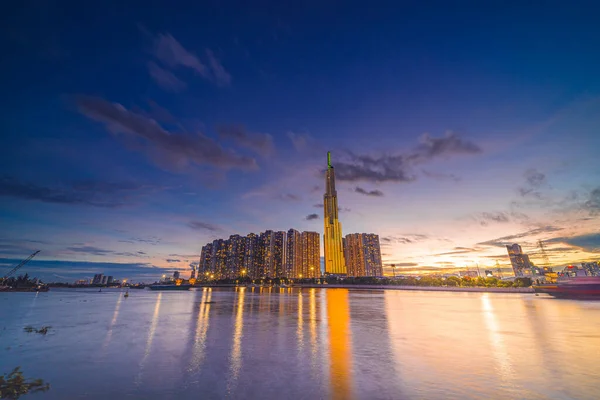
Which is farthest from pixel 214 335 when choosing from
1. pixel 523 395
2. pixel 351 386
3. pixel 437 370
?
pixel 523 395

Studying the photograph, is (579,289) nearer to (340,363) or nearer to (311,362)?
(340,363)

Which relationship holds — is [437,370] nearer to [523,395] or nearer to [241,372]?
[523,395]

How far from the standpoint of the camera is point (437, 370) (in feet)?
38.3

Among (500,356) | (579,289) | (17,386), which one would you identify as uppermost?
(579,289)

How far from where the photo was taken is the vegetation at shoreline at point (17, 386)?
945 centimetres

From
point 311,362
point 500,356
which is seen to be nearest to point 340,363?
point 311,362

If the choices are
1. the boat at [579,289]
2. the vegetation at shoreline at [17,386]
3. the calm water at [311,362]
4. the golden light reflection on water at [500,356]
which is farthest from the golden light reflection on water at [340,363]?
the boat at [579,289]

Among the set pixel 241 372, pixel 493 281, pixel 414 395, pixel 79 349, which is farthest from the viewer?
pixel 493 281

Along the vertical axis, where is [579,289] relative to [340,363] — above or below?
above

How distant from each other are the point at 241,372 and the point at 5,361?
1348cm

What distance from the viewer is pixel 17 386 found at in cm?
1018

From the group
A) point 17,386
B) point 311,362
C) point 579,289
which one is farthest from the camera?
point 579,289

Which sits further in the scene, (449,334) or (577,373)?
(449,334)

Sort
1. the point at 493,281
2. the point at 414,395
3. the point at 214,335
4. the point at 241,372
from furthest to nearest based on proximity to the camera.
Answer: the point at 493,281 < the point at 214,335 < the point at 241,372 < the point at 414,395
